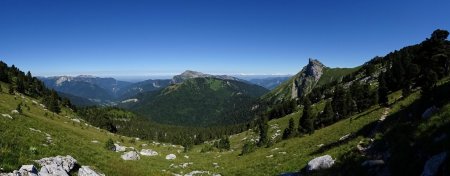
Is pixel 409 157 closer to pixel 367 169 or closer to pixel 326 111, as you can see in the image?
pixel 367 169

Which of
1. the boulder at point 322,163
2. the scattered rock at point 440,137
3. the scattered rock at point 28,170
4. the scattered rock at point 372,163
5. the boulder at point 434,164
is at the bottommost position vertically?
the boulder at point 322,163

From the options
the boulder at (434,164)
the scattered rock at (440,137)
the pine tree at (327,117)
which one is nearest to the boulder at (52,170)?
the boulder at (434,164)

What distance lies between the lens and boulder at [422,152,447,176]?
1319 cm

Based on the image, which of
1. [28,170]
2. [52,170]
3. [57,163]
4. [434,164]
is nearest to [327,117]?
[434,164]

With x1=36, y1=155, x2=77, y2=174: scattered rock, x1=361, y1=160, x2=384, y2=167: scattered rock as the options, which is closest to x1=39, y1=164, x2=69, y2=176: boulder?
x1=36, y1=155, x2=77, y2=174: scattered rock

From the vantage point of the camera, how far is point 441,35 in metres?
47.5

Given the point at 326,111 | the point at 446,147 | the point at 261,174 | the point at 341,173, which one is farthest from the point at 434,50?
the point at 326,111

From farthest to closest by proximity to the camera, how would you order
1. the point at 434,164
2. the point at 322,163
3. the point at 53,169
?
the point at 322,163 < the point at 53,169 < the point at 434,164

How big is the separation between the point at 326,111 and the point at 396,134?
82.3 metres

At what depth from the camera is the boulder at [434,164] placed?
13.2 meters

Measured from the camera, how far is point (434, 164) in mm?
13516

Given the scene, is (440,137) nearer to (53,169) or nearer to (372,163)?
(372,163)

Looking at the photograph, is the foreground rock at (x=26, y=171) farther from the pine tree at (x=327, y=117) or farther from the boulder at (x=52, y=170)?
the pine tree at (x=327, y=117)

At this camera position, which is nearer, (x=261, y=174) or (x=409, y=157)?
(x=409, y=157)
